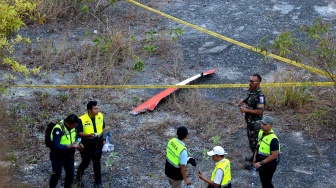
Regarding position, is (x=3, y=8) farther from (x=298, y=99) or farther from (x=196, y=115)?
(x=298, y=99)

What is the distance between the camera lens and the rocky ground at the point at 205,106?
8.56 meters

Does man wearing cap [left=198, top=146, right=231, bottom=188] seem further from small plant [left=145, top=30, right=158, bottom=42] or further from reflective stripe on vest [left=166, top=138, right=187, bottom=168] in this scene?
small plant [left=145, top=30, right=158, bottom=42]

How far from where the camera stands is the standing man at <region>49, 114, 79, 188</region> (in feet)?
24.3

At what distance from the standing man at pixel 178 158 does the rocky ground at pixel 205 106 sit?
3.65 feet

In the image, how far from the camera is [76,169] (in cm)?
855

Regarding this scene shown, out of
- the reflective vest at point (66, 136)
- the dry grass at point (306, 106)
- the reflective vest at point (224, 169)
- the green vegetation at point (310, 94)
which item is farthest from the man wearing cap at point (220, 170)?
the dry grass at point (306, 106)

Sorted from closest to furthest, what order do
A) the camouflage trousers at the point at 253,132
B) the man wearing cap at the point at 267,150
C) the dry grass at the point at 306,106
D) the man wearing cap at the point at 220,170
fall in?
the man wearing cap at the point at 220,170
the man wearing cap at the point at 267,150
the camouflage trousers at the point at 253,132
the dry grass at the point at 306,106

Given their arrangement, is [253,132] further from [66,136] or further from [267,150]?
[66,136]

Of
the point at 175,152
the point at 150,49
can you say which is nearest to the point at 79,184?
the point at 175,152

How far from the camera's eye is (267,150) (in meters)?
7.43

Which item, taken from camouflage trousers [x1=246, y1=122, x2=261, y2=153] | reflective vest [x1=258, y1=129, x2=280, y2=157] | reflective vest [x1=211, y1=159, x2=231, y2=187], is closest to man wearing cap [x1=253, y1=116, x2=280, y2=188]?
reflective vest [x1=258, y1=129, x2=280, y2=157]

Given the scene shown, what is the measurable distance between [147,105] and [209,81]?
1682 millimetres

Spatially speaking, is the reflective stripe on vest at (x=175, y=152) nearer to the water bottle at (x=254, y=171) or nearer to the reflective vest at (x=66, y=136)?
the water bottle at (x=254, y=171)

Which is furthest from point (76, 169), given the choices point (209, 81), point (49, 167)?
point (209, 81)
